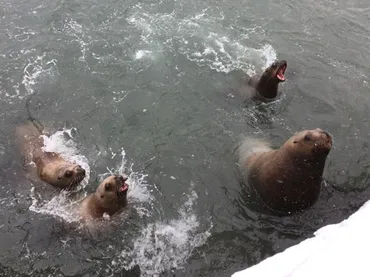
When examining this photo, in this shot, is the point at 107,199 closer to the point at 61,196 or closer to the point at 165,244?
the point at 61,196

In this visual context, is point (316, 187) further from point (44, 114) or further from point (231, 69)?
point (44, 114)

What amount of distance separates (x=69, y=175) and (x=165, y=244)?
2.28 m

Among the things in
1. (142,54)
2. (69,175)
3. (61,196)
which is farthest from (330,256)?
(142,54)

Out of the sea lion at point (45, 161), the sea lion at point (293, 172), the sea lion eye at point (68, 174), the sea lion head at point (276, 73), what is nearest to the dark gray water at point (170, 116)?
the sea lion at point (45, 161)

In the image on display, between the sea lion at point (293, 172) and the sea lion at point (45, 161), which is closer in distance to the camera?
the sea lion at point (293, 172)

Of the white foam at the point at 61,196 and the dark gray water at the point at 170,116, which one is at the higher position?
the dark gray water at the point at 170,116

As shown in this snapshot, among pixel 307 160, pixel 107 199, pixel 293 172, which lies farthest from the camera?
pixel 107 199

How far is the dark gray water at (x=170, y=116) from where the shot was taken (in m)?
7.11

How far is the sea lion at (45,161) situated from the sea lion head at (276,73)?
4.61m

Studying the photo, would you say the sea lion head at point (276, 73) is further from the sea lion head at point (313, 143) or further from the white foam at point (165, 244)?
the white foam at point (165, 244)

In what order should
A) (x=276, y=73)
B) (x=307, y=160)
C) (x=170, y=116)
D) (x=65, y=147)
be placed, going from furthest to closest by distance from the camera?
A: (x=170, y=116) → (x=276, y=73) → (x=65, y=147) → (x=307, y=160)

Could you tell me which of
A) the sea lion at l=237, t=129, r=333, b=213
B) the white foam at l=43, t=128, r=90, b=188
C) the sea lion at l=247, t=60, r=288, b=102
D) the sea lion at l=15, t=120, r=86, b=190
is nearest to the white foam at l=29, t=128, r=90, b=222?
the white foam at l=43, t=128, r=90, b=188

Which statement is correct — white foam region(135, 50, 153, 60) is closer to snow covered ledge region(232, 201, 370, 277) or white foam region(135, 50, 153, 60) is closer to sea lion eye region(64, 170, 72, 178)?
sea lion eye region(64, 170, 72, 178)

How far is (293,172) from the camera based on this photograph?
681cm
